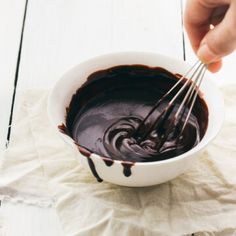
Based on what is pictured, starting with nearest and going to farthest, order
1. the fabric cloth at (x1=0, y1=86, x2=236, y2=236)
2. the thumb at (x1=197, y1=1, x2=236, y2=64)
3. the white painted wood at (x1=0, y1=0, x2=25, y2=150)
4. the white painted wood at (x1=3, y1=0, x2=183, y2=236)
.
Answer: the thumb at (x1=197, y1=1, x2=236, y2=64)
the fabric cloth at (x1=0, y1=86, x2=236, y2=236)
the white painted wood at (x1=0, y1=0, x2=25, y2=150)
the white painted wood at (x1=3, y1=0, x2=183, y2=236)

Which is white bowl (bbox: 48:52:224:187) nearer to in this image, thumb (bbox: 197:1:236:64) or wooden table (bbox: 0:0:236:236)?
thumb (bbox: 197:1:236:64)

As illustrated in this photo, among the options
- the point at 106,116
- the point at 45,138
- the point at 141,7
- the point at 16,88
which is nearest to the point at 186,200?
the point at 106,116

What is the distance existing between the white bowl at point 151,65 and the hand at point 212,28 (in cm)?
8

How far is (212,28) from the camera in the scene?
1.05 meters

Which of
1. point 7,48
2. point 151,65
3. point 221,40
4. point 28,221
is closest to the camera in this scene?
point 221,40

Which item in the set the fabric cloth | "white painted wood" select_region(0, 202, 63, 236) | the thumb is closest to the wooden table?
the fabric cloth

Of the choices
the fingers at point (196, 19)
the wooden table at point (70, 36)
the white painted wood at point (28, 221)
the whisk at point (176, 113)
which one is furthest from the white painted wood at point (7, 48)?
the fingers at point (196, 19)

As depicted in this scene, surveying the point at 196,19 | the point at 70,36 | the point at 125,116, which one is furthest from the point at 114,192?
the point at 70,36

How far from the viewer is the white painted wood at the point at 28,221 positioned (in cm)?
100

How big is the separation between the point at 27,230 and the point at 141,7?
0.81 metres

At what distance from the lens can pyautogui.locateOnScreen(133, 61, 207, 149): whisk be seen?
3.43ft

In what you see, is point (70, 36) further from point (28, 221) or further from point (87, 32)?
point (28, 221)

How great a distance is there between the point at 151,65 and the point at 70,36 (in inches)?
14.9

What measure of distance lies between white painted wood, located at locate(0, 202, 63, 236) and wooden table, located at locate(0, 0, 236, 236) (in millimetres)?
244
